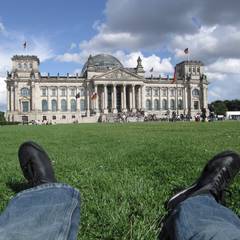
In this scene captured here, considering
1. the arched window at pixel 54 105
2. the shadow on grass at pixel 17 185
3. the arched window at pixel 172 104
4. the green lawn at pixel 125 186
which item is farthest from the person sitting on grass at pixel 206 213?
the arched window at pixel 172 104

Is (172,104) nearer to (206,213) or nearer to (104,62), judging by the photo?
(104,62)

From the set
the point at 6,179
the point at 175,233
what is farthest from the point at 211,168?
the point at 6,179

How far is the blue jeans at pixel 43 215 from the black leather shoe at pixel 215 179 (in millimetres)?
956

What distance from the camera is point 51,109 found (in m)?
103

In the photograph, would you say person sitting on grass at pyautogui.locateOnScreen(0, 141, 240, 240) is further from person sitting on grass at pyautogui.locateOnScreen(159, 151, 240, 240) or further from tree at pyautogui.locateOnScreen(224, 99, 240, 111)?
tree at pyautogui.locateOnScreen(224, 99, 240, 111)

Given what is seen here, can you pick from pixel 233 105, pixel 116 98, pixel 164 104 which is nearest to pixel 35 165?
pixel 116 98

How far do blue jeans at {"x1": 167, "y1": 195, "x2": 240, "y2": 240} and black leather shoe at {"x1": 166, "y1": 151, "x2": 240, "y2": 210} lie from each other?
361mm

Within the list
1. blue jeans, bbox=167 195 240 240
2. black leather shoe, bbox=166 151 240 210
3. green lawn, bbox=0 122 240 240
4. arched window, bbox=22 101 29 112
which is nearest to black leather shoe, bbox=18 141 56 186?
green lawn, bbox=0 122 240 240

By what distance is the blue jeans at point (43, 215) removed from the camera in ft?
6.69

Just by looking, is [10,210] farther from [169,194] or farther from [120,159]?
[120,159]

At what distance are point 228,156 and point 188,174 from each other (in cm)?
120

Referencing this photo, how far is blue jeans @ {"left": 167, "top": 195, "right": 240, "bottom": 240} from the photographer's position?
6.44 ft

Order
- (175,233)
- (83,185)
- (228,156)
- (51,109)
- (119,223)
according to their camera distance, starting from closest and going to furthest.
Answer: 1. (175,233)
2. (119,223)
3. (228,156)
4. (83,185)
5. (51,109)

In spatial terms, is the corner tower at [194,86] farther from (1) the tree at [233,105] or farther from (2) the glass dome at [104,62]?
(1) the tree at [233,105]
